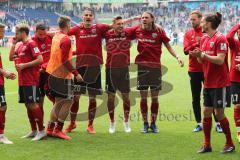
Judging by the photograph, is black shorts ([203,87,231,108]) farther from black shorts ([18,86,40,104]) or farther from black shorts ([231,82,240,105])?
black shorts ([18,86,40,104])

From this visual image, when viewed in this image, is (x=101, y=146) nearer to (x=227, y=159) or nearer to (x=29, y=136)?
(x=29, y=136)

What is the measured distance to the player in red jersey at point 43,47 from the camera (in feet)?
29.2

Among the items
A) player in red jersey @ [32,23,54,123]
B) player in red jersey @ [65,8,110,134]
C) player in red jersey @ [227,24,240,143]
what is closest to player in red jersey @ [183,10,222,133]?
player in red jersey @ [227,24,240,143]

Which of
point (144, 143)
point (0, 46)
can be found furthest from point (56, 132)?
point (0, 46)

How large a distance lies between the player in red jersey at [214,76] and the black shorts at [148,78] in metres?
1.95

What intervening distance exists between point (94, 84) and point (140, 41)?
4.00 ft

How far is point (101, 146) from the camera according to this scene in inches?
309

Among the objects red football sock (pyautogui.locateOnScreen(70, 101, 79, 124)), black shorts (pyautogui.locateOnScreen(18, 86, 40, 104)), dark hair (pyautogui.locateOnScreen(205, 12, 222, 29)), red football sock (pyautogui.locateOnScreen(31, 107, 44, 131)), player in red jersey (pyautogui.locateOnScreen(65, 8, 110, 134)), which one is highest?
dark hair (pyautogui.locateOnScreen(205, 12, 222, 29))

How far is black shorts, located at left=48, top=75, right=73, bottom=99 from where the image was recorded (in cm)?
846

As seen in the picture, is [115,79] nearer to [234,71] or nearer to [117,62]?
[117,62]

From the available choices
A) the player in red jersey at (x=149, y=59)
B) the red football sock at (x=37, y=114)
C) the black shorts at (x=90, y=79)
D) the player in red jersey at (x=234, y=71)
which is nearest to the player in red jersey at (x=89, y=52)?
the black shorts at (x=90, y=79)

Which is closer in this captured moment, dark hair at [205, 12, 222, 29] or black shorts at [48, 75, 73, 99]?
dark hair at [205, 12, 222, 29]

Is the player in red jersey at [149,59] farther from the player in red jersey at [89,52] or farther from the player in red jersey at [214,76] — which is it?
the player in red jersey at [214,76]

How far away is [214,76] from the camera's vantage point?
717cm
